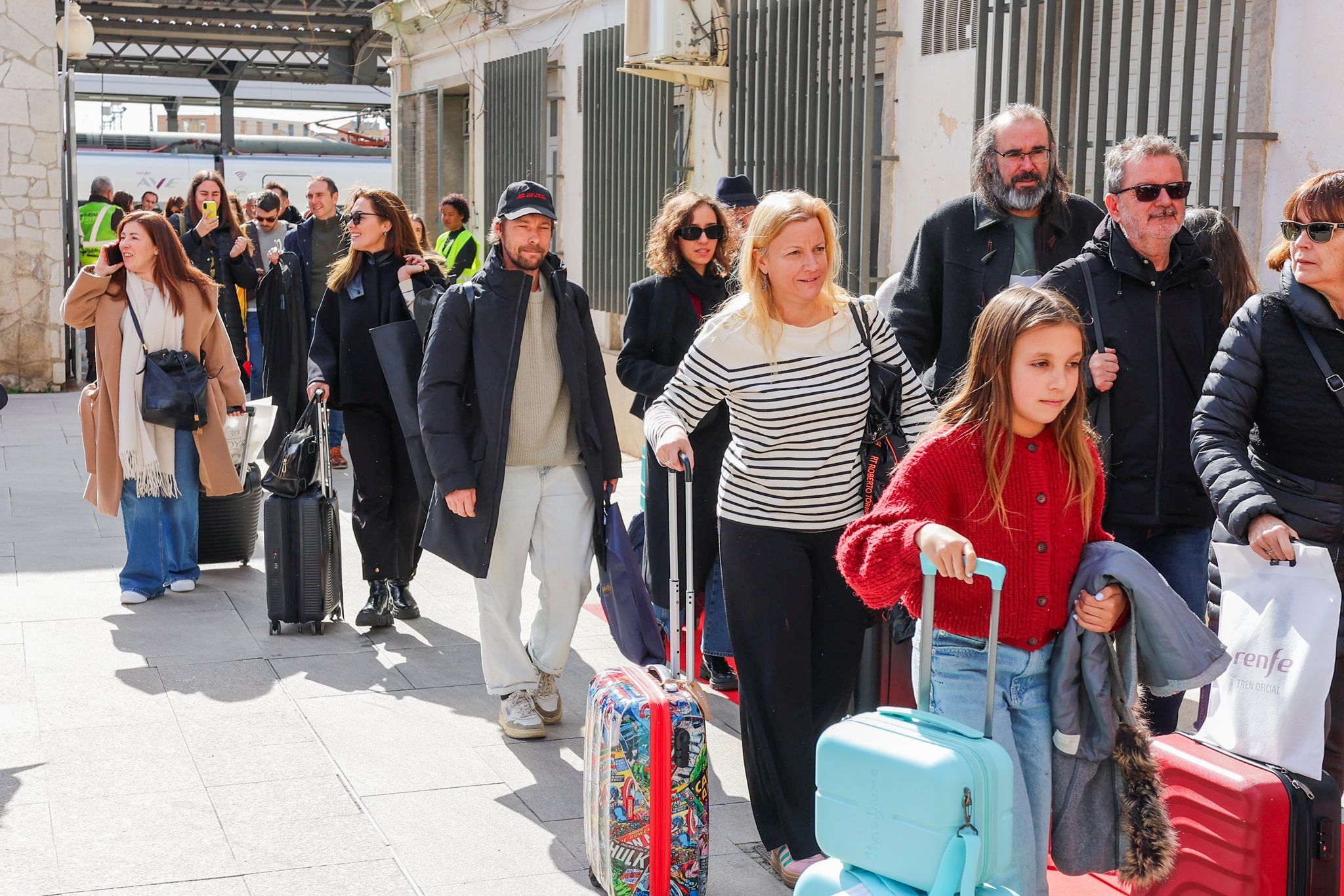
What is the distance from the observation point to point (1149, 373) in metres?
3.97

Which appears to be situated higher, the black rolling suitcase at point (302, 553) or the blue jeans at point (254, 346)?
the blue jeans at point (254, 346)

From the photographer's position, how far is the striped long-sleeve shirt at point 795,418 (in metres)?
3.78

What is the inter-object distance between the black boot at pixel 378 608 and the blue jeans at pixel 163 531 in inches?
43.8

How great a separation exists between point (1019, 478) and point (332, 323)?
4258mm

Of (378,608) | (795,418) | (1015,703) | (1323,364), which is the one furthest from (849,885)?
(378,608)

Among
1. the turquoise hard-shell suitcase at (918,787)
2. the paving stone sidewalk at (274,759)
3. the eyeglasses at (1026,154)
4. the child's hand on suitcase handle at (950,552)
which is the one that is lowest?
the paving stone sidewalk at (274,759)

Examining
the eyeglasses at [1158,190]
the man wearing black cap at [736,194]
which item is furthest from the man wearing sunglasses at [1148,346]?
the man wearing black cap at [736,194]

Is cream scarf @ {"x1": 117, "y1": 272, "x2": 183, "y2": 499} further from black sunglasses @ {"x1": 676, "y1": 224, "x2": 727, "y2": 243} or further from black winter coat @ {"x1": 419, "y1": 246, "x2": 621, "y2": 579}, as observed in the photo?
black sunglasses @ {"x1": 676, "y1": 224, "x2": 727, "y2": 243}

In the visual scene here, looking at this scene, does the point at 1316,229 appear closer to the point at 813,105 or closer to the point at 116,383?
the point at 116,383

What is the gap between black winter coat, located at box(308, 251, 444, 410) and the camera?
644cm

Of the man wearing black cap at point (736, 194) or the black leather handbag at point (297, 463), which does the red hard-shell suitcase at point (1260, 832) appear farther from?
the black leather handbag at point (297, 463)

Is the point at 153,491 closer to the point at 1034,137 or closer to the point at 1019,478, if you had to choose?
the point at 1034,137

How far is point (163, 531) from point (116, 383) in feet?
2.51

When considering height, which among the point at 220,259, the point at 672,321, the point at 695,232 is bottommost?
the point at 672,321
